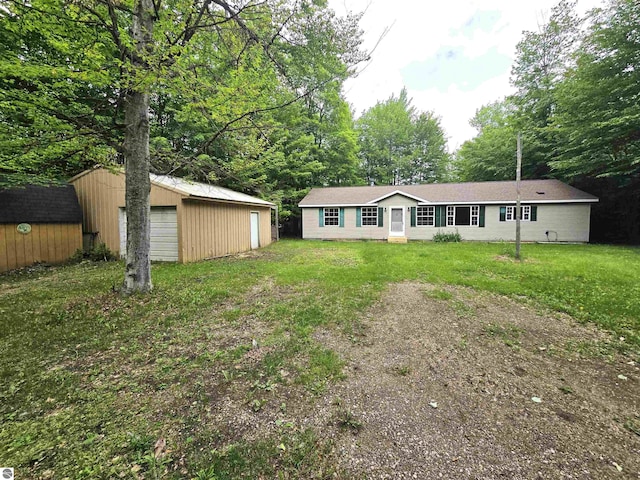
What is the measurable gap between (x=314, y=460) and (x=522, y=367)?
2538 millimetres

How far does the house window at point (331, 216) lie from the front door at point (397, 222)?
3404 mm

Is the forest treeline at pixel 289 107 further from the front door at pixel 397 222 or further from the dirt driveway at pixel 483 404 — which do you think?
the front door at pixel 397 222

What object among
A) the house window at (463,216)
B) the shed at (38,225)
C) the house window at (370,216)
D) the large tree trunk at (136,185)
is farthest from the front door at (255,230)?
the house window at (463,216)

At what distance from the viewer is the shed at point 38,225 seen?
7.86 m

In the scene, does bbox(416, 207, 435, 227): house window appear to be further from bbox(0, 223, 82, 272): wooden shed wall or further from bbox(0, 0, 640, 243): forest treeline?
bbox(0, 223, 82, 272): wooden shed wall

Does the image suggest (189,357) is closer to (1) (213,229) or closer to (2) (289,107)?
(1) (213,229)

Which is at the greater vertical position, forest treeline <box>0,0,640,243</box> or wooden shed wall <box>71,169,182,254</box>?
forest treeline <box>0,0,640,243</box>

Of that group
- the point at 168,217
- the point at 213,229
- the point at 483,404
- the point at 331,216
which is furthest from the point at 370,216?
the point at 483,404

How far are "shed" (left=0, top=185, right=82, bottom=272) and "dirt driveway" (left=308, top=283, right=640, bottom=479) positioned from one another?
10.1 m

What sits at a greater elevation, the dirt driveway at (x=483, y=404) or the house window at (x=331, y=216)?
the house window at (x=331, y=216)

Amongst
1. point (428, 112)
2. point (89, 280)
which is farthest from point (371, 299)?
point (428, 112)

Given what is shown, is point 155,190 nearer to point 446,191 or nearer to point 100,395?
point 100,395

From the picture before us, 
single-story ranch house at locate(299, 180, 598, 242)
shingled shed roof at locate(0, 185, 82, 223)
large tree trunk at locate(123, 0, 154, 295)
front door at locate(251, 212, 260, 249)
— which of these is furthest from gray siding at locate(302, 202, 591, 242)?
large tree trunk at locate(123, 0, 154, 295)

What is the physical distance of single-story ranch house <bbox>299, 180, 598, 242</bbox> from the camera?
14273mm
